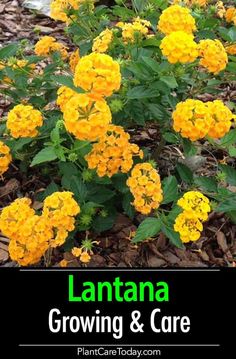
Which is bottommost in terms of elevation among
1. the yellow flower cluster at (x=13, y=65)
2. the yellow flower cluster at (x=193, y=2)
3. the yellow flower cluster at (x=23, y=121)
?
the yellow flower cluster at (x=23, y=121)

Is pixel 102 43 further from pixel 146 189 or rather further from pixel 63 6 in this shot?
pixel 146 189

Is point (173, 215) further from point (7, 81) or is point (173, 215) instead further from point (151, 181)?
point (7, 81)

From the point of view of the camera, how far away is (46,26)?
14.9 feet

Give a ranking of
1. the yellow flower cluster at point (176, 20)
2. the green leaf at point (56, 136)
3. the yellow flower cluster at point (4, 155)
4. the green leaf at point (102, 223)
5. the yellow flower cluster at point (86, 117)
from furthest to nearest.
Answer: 1. the yellow flower cluster at point (4, 155)
2. the green leaf at point (102, 223)
3. the yellow flower cluster at point (176, 20)
4. the green leaf at point (56, 136)
5. the yellow flower cluster at point (86, 117)

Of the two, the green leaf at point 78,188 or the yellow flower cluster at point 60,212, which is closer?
the yellow flower cluster at point 60,212

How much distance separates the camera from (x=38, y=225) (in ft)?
7.17

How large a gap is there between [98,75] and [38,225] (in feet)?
2.09

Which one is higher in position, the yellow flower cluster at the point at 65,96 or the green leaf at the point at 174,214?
the yellow flower cluster at the point at 65,96

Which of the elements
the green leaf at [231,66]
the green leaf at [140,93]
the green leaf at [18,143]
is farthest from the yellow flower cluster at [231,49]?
the green leaf at [18,143]

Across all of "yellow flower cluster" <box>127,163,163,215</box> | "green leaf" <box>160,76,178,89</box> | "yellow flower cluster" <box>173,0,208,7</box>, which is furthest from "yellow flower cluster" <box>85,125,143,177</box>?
"yellow flower cluster" <box>173,0,208,7</box>

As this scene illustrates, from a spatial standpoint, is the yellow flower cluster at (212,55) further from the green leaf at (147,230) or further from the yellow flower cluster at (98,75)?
the green leaf at (147,230)

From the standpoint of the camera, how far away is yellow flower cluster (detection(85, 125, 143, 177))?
2.30 m

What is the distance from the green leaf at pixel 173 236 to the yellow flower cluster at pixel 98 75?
62 cm

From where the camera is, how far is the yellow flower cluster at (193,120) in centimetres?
221
